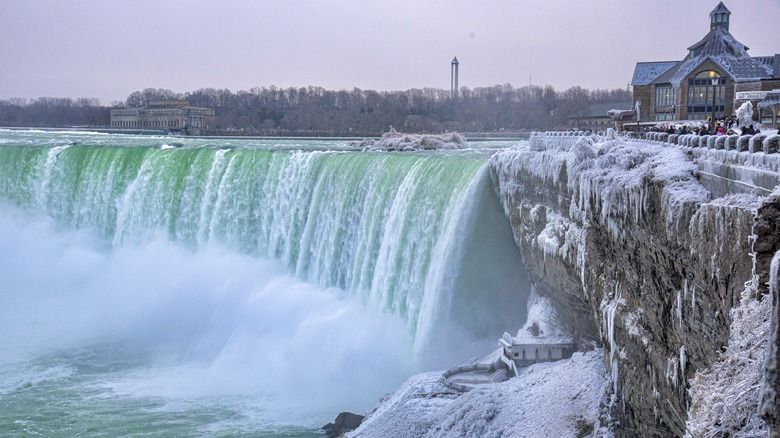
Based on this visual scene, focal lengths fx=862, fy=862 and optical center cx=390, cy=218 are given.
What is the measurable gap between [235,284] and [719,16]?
21508 millimetres

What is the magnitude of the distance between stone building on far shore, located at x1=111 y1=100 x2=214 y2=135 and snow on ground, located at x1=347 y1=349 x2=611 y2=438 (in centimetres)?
7365

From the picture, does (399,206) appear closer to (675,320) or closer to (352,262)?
(352,262)

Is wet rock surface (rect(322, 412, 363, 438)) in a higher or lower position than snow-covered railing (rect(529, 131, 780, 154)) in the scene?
lower

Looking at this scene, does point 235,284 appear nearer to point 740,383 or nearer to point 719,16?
point 719,16

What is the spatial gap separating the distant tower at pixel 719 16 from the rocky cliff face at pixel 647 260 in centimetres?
1977

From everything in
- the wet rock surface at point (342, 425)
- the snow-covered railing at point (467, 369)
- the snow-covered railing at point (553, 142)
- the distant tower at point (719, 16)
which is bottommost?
the wet rock surface at point (342, 425)

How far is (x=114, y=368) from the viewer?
23.0m

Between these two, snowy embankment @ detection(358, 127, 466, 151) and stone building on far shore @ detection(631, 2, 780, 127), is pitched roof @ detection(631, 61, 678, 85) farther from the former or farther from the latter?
snowy embankment @ detection(358, 127, 466, 151)

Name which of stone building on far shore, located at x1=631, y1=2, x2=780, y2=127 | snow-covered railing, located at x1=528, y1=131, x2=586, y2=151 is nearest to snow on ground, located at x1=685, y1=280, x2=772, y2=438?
snow-covered railing, located at x1=528, y1=131, x2=586, y2=151

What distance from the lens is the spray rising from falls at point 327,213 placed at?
19953 millimetres

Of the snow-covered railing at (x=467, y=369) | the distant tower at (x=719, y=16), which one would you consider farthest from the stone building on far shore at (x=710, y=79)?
the snow-covered railing at (x=467, y=369)

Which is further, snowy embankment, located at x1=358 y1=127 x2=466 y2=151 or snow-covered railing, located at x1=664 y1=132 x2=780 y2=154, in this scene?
snowy embankment, located at x1=358 y1=127 x2=466 y2=151

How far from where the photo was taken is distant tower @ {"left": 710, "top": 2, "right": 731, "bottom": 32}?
33.8m

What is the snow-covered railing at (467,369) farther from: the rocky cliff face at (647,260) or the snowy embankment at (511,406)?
the rocky cliff face at (647,260)
